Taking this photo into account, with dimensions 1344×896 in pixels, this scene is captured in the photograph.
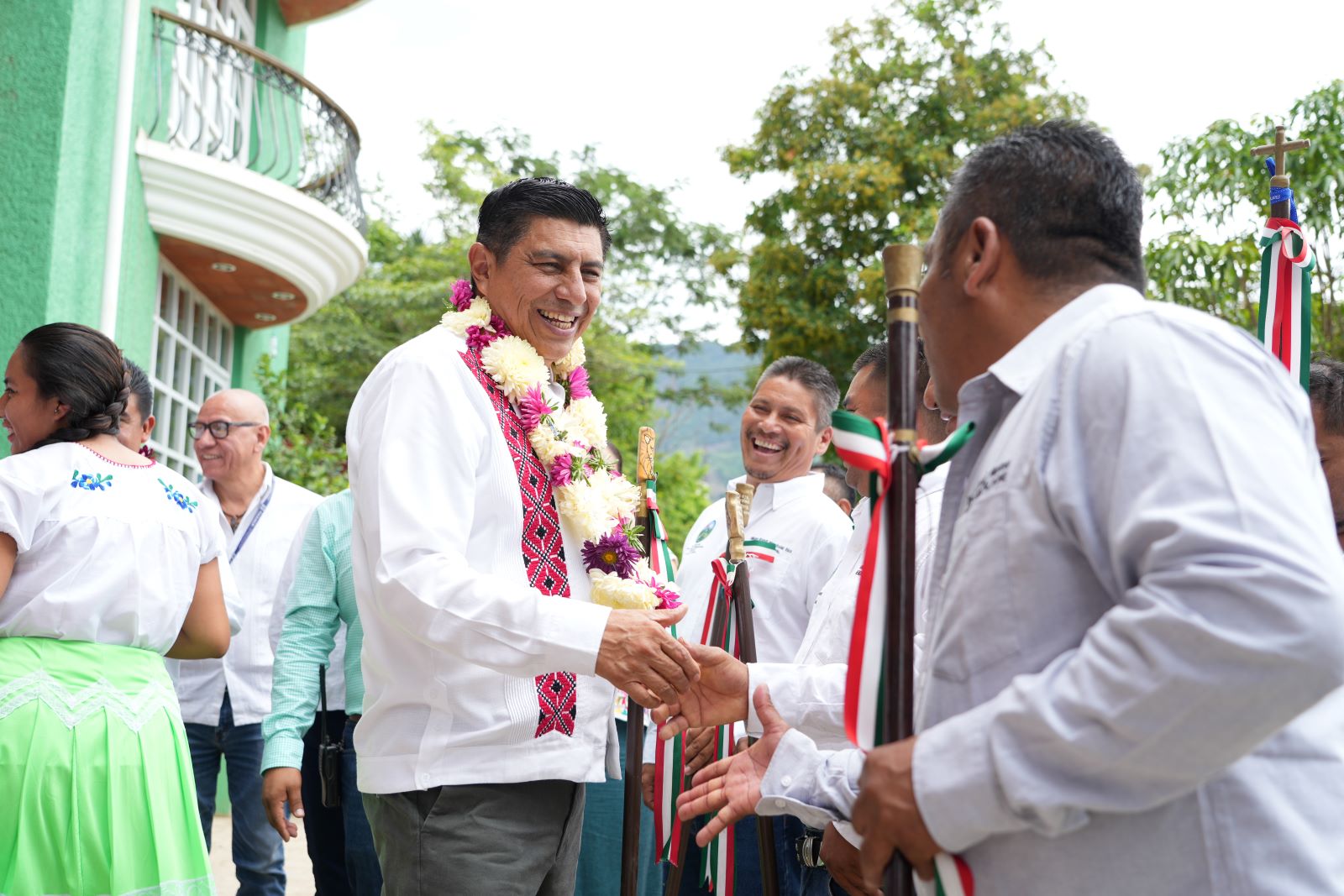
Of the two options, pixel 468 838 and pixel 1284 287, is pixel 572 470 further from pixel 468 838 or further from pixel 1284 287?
pixel 1284 287

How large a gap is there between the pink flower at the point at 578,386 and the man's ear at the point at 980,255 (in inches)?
78.8

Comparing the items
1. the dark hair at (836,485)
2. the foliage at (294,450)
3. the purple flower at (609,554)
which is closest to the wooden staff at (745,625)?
the purple flower at (609,554)

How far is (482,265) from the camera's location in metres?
3.63

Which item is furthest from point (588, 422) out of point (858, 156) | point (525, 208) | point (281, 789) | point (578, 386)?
point (858, 156)

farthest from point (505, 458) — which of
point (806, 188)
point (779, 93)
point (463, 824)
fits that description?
point (779, 93)

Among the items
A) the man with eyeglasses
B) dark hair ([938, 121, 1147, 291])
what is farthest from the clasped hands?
the man with eyeglasses

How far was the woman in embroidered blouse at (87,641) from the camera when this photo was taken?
3924 mm

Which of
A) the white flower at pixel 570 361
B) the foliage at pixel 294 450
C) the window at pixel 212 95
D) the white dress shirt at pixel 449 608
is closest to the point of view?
the white dress shirt at pixel 449 608

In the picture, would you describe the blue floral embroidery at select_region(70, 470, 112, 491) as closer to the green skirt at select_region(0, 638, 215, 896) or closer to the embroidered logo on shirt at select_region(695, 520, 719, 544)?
the green skirt at select_region(0, 638, 215, 896)

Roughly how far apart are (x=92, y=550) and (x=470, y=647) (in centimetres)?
189

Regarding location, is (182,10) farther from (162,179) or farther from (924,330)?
(924,330)

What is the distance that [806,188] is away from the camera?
1828 centimetres

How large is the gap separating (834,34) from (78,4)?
13.2m

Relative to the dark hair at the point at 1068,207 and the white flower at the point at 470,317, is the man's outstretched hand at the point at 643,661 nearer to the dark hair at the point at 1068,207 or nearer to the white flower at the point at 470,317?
the white flower at the point at 470,317
